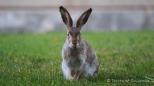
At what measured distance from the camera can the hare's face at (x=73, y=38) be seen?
6.32 meters

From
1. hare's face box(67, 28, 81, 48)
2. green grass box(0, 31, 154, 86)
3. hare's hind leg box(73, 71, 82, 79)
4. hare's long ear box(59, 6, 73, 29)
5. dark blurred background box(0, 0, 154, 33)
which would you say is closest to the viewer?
hare's face box(67, 28, 81, 48)

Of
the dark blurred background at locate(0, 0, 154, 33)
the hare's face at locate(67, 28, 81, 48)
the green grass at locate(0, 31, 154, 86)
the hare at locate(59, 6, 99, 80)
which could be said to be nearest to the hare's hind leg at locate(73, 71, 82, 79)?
the hare at locate(59, 6, 99, 80)

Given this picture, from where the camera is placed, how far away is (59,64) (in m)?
8.26

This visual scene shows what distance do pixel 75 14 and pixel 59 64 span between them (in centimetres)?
1000

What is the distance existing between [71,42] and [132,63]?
7.67 feet

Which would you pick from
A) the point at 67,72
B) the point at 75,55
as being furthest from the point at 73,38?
the point at 67,72

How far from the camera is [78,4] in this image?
1823cm

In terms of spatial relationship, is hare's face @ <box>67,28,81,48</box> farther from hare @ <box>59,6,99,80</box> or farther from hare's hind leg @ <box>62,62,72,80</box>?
hare's hind leg @ <box>62,62,72,80</box>

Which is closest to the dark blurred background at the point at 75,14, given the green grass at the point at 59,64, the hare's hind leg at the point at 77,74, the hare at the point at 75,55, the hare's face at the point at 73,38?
the green grass at the point at 59,64

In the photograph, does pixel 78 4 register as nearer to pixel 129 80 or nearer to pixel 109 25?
pixel 109 25

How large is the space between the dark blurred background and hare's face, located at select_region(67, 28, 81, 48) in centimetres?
1155

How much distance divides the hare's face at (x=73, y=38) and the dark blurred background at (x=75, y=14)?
1155 cm

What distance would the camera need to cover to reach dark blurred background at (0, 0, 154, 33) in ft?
58.6

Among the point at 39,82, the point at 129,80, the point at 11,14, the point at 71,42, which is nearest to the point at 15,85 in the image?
the point at 39,82
